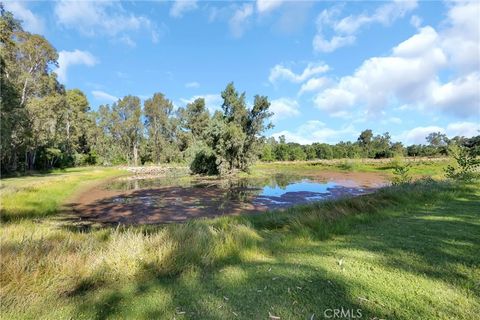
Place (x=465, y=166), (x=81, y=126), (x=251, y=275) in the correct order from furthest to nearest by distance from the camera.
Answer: (x=81, y=126), (x=465, y=166), (x=251, y=275)

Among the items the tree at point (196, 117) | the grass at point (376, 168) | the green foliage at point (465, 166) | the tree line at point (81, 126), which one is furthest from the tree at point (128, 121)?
the green foliage at point (465, 166)

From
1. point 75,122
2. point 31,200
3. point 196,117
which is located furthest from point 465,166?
point 196,117

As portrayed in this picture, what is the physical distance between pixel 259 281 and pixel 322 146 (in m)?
78.5

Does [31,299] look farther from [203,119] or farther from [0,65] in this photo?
[203,119]

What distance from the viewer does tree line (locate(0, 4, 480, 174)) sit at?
26.2 metres

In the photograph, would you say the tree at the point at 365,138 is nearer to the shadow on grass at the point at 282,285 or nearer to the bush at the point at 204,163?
the bush at the point at 204,163

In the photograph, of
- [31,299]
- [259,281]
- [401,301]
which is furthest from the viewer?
[259,281]

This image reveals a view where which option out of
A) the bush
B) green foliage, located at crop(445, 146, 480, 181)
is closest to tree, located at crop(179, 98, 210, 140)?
the bush

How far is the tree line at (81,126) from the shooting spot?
26.2 meters

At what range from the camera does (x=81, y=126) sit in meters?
51.9

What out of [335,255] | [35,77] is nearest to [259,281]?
[335,255]

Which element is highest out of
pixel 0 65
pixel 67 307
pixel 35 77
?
pixel 35 77

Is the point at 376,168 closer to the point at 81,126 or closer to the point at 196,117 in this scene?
the point at 196,117

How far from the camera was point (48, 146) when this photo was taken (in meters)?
37.0
